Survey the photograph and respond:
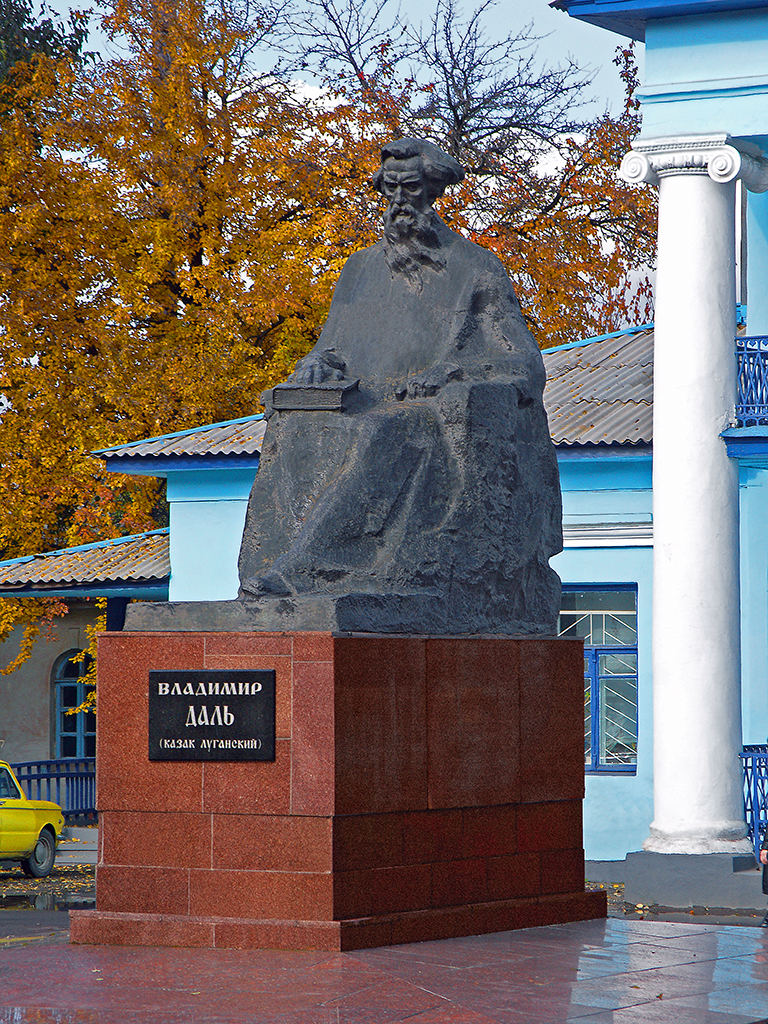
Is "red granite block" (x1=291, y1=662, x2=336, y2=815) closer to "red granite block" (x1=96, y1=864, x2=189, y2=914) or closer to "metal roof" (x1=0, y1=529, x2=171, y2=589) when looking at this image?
"red granite block" (x1=96, y1=864, x2=189, y2=914)

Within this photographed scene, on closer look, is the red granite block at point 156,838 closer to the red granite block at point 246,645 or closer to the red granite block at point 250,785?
the red granite block at point 250,785

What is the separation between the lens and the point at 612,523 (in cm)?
1591

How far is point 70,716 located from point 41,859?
10.9 meters

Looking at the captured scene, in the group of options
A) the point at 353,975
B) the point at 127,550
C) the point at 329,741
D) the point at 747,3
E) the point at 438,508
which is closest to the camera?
the point at 353,975

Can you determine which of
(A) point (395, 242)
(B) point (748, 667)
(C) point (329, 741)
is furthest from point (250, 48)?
(C) point (329, 741)

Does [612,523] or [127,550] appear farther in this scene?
[127,550]

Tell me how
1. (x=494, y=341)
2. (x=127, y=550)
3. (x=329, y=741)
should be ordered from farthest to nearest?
(x=127, y=550) < (x=494, y=341) < (x=329, y=741)

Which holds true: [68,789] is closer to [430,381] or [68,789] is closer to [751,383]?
[751,383]

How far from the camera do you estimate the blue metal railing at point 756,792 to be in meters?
13.5

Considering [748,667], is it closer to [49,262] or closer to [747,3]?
[747,3]

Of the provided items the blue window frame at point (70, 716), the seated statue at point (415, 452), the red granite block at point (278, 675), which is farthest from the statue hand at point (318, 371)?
the blue window frame at point (70, 716)

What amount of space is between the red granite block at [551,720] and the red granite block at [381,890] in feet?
2.71

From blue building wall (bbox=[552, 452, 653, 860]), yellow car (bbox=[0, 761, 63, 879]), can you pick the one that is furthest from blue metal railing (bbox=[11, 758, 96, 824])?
blue building wall (bbox=[552, 452, 653, 860])

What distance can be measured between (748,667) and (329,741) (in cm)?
929
